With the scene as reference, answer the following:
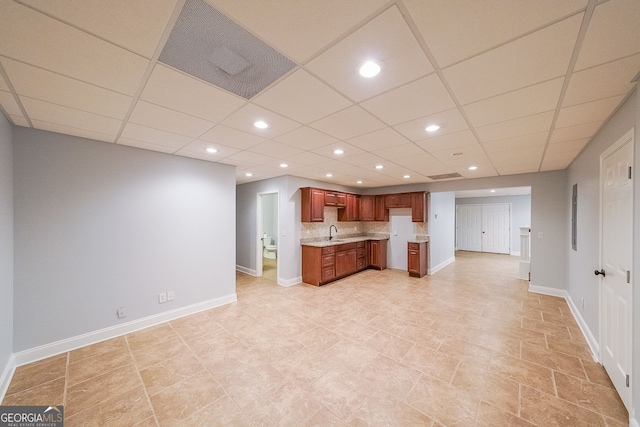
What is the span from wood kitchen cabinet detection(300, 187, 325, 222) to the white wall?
2.02 meters

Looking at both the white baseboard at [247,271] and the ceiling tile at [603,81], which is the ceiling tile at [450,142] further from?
the white baseboard at [247,271]

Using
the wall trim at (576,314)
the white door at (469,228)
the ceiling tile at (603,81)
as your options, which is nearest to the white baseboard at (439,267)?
the wall trim at (576,314)

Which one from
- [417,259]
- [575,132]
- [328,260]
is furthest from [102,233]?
[417,259]

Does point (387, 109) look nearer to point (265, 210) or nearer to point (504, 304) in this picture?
point (504, 304)

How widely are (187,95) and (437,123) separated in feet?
7.40

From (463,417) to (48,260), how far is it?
4.36 meters

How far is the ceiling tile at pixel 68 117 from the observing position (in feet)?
6.53

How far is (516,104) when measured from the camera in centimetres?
190

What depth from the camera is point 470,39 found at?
1214 mm

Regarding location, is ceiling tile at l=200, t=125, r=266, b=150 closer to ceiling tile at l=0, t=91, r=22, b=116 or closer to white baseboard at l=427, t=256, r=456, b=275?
ceiling tile at l=0, t=91, r=22, b=116

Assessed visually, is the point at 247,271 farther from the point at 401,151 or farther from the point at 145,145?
the point at 401,151

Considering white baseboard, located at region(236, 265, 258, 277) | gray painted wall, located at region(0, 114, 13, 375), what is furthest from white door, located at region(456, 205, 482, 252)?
gray painted wall, located at region(0, 114, 13, 375)

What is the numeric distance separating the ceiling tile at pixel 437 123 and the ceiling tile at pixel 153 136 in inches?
99.8

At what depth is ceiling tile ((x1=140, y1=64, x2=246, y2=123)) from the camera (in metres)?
1.59
